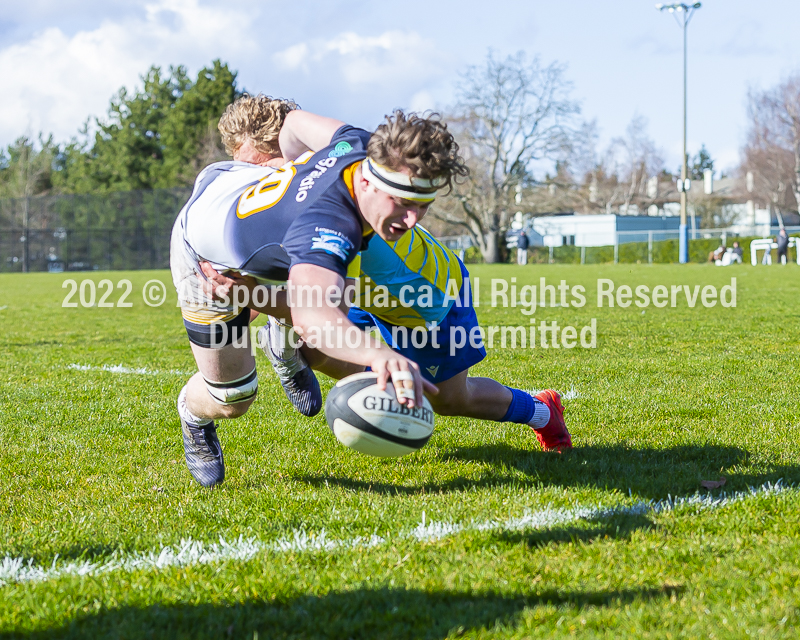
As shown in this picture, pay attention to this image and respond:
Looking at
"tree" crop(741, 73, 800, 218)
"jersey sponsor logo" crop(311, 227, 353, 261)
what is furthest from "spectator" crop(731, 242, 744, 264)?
"jersey sponsor logo" crop(311, 227, 353, 261)

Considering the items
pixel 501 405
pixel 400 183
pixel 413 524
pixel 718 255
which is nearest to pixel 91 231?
pixel 718 255

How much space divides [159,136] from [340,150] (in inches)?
2397

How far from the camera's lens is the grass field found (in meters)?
2.29

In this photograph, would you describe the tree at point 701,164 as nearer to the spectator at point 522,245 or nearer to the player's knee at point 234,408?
the spectator at point 522,245

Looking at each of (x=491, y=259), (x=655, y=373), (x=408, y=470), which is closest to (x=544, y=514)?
(x=408, y=470)

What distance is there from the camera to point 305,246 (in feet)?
8.33

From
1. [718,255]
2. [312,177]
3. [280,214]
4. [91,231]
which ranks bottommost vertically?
[718,255]

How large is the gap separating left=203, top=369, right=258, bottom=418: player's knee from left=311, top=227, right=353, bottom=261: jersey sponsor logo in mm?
1341

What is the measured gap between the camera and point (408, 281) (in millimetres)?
3609

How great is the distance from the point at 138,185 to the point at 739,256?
41.7m

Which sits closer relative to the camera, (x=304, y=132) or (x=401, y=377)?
(x=401, y=377)

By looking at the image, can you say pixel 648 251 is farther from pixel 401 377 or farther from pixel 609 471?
pixel 401 377

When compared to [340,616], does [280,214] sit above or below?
above

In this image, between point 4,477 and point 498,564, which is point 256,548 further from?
point 4,477
